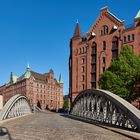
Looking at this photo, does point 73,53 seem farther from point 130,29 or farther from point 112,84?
point 112,84

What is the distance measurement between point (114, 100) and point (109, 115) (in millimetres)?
3423

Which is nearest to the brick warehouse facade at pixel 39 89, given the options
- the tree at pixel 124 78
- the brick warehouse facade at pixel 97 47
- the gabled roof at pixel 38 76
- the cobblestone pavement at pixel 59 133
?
the gabled roof at pixel 38 76

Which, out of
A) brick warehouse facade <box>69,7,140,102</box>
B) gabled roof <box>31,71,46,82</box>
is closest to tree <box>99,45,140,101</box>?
brick warehouse facade <box>69,7,140,102</box>

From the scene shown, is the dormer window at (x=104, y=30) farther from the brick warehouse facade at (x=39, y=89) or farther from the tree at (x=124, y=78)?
the brick warehouse facade at (x=39, y=89)

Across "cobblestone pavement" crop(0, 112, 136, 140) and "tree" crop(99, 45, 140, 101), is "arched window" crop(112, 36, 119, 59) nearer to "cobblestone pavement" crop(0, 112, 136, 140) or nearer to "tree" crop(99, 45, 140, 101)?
"tree" crop(99, 45, 140, 101)

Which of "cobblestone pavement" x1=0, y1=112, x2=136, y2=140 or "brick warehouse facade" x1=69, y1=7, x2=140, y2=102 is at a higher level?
"brick warehouse facade" x1=69, y1=7, x2=140, y2=102

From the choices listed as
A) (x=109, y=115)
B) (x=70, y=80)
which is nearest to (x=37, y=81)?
(x=70, y=80)

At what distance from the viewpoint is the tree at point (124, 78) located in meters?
44.4

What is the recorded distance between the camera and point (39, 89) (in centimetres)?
15962

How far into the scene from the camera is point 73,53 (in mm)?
92125

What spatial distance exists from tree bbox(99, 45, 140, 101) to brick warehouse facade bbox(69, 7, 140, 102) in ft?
96.1

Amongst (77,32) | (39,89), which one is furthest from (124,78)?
(39,89)

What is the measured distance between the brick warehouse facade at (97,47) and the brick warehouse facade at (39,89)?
62372 millimetres

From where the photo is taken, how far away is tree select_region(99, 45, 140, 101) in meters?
44.4
